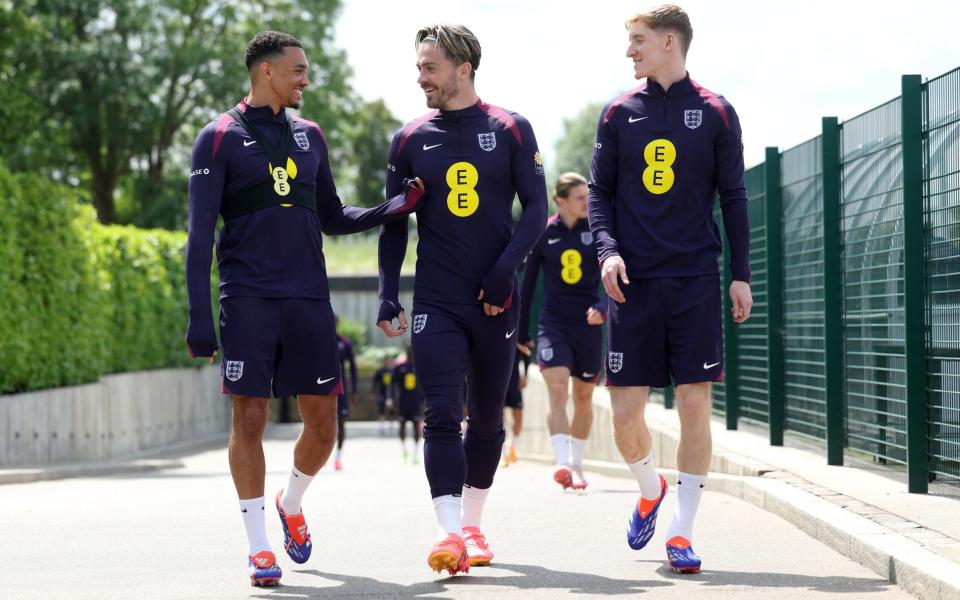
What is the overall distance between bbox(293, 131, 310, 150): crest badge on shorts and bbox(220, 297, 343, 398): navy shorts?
0.67 meters

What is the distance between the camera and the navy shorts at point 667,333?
246 inches

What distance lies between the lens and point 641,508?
6520mm

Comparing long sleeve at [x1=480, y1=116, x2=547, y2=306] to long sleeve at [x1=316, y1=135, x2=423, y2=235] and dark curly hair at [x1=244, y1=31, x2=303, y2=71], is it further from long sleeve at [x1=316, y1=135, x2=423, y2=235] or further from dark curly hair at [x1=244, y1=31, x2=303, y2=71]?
dark curly hair at [x1=244, y1=31, x2=303, y2=71]

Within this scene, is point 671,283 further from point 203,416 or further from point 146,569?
point 203,416

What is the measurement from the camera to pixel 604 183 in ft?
21.3

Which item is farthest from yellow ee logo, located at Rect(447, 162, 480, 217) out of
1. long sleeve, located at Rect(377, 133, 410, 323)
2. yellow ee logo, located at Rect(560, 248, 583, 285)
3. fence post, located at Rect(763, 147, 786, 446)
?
fence post, located at Rect(763, 147, 786, 446)

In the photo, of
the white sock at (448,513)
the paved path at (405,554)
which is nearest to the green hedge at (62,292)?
the paved path at (405,554)

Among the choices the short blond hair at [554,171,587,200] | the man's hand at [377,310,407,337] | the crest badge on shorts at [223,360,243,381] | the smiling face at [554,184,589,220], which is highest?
the short blond hair at [554,171,587,200]

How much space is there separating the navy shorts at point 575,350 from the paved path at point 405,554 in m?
0.96

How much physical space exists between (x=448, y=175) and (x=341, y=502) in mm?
5029

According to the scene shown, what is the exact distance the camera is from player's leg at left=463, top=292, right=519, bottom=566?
627cm

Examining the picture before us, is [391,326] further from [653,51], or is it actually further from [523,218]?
[653,51]

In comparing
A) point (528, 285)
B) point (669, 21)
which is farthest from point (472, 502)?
point (528, 285)

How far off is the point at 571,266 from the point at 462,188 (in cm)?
521
